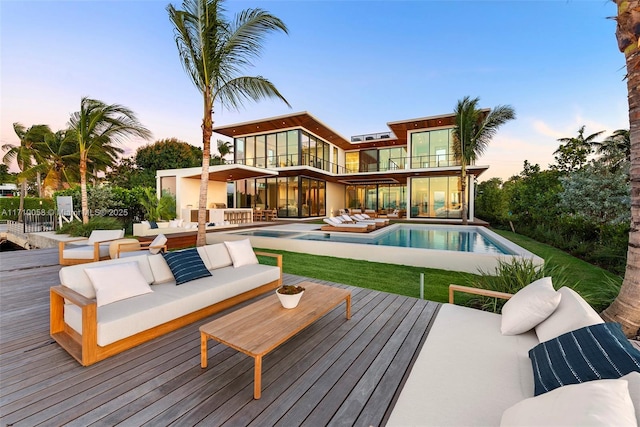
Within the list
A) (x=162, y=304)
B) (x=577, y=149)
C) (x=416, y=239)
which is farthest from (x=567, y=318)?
(x=577, y=149)

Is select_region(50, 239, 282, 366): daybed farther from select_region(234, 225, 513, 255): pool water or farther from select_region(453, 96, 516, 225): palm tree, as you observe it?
select_region(453, 96, 516, 225): palm tree

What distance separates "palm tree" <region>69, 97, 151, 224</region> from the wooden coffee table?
27.7 feet

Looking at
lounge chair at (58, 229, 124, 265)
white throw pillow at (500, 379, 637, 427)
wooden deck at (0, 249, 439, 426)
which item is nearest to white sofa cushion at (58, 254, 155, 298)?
wooden deck at (0, 249, 439, 426)

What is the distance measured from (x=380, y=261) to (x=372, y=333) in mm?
3736

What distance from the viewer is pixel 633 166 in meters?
A: 2.48

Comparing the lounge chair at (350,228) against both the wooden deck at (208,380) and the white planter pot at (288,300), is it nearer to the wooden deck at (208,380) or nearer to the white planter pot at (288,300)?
the wooden deck at (208,380)

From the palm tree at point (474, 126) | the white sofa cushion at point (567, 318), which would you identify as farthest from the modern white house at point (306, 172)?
the white sofa cushion at point (567, 318)

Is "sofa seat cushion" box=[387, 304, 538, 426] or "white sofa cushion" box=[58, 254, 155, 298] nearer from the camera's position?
"sofa seat cushion" box=[387, 304, 538, 426]

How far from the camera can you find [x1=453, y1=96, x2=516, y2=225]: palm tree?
1210cm

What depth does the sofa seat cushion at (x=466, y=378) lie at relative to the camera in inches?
51.1

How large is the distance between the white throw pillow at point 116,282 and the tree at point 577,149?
90.4 feet

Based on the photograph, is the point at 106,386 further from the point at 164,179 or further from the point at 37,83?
the point at 164,179

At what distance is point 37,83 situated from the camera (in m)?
9.70

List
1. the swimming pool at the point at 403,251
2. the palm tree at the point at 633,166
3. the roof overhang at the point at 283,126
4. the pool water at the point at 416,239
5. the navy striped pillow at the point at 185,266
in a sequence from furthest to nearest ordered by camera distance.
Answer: the roof overhang at the point at 283,126
the pool water at the point at 416,239
the swimming pool at the point at 403,251
the navy striped pillow at the point at 185,266
the palm tree at the point at 633,166
